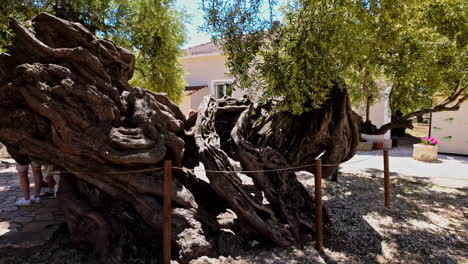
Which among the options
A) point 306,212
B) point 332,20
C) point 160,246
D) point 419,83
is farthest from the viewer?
point 419,83

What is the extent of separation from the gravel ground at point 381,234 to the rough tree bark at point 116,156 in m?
0.38

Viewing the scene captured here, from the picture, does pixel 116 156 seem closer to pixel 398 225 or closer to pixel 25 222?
pixel 25 222

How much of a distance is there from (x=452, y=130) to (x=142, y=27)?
1462 centimetres

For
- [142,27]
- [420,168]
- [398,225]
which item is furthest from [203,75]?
[398,225]

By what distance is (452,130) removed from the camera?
1372 centimetres

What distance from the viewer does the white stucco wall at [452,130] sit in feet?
43.9

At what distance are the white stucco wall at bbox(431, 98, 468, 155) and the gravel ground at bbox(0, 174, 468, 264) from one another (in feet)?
23.7

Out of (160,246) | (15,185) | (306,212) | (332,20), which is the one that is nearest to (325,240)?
(306,212)

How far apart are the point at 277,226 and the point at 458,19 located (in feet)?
19.9

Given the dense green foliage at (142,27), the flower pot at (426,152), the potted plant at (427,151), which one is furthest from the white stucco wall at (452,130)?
the dense green foliage at (142,27)

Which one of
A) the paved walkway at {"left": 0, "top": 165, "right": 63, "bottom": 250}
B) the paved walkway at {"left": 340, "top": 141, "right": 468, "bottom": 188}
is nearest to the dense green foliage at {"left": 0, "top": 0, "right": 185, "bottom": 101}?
the paved walkway at {"left": 0, "top": 165, "right": 63, "bottom": 250}

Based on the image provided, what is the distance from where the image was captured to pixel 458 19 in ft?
20.6

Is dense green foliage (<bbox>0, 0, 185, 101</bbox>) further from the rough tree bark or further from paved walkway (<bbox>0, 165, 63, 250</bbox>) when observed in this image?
paved walkway (<bbox>0, 165, 63, 250</bbox>)

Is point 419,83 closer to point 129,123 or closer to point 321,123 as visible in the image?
point 321,123
